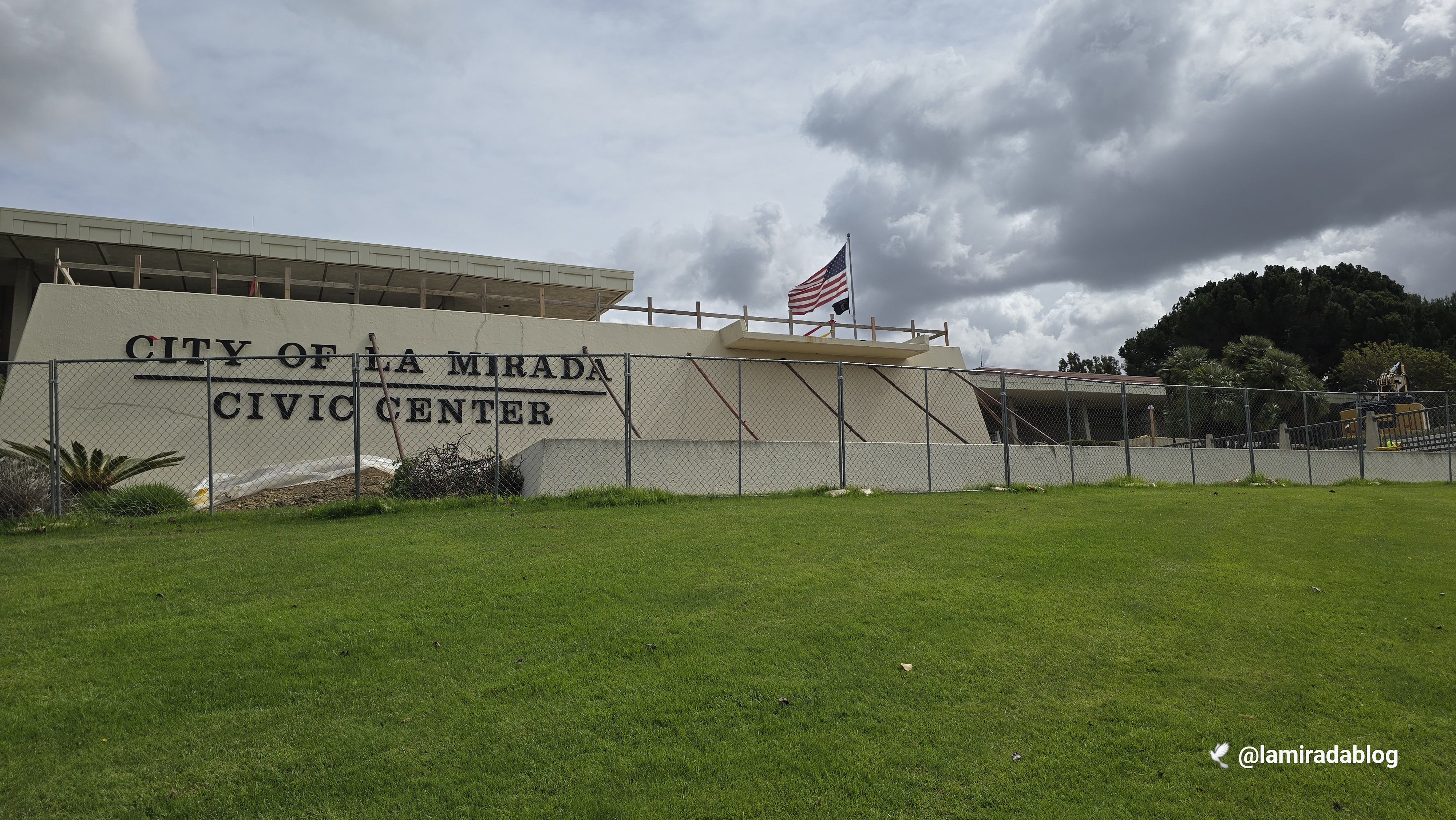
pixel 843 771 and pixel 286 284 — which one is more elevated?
pixel 286 284

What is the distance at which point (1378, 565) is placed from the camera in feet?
27.2

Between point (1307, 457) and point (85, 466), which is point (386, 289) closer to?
point (85, 466)

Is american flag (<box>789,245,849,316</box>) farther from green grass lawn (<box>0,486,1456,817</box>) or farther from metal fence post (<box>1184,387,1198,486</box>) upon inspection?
green grass lawn (<box>0,486,1456,817</box>)

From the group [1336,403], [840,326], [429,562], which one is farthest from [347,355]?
[1336,403]

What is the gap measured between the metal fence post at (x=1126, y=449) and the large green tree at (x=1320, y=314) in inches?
1359

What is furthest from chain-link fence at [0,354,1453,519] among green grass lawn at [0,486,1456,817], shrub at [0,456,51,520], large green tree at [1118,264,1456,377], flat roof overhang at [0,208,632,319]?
large green tree at [1118,264,1456,377]

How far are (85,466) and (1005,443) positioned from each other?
14591mm

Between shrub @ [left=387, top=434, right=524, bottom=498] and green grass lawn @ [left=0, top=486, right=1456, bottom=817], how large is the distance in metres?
3.48

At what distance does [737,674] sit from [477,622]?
2120 millimetres

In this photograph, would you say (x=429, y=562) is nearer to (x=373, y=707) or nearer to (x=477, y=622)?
(x=477, y=622)

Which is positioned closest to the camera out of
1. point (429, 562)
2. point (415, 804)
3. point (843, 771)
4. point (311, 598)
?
point (415, 804)

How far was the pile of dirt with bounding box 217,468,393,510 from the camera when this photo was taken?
13891 mm

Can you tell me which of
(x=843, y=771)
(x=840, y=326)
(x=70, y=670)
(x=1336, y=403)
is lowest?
(x=843, y=771)

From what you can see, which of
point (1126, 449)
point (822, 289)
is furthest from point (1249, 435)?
point (822, 289)
